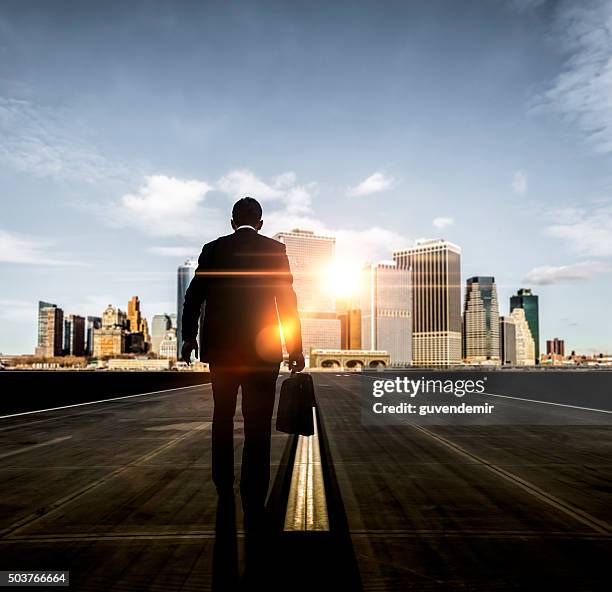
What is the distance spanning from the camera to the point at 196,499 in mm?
5852

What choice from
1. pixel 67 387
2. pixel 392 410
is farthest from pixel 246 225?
pixel 67 387

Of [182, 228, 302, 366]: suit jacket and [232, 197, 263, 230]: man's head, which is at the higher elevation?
[232, 197, 263, 230]: man's head

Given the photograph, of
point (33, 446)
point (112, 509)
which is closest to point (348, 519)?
point (112, 509)

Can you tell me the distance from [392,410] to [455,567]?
15.6m

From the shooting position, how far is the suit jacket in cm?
479

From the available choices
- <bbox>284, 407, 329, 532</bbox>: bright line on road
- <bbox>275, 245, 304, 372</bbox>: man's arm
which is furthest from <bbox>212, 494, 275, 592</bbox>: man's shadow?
<bbox>275, 245, 304, 372</bbox>: man's arm

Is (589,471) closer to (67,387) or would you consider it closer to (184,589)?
(184,589)

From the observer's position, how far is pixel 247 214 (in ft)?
17.1

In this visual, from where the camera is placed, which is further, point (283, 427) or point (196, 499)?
point (196, 499)

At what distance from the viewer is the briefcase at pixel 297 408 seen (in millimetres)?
5043

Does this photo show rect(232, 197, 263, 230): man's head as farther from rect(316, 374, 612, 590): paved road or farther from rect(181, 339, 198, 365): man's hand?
rect(316, 374, 612, 590): paved road

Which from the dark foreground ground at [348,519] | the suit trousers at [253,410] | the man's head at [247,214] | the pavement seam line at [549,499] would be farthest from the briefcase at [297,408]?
the pavement seam line at [549,499]

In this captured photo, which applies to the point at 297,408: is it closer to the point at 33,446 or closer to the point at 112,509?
the point at 112,509

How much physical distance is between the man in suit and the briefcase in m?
0.14
